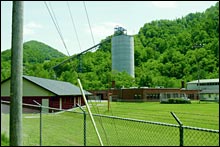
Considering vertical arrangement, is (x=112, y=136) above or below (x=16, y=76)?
below

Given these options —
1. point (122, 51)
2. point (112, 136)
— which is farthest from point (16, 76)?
point (122, 51)

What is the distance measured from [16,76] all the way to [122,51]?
79984 millimetres

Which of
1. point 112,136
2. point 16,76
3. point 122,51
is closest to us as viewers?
point 16,76

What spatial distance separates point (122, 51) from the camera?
273 ft

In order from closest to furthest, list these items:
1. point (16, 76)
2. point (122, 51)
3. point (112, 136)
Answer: point (16, 76) → point (112, 136) → point (122, 51)

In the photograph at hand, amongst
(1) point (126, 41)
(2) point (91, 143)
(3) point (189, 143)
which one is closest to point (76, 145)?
(2) point (91, 143)

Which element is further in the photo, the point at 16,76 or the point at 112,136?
the point at 112,136

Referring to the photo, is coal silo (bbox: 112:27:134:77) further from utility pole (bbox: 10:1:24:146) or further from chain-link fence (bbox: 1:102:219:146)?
utility pole (bbox: 10:1:24:146)

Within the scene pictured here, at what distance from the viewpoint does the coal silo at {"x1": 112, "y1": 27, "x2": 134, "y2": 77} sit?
270ft

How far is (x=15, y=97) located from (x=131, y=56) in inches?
3244

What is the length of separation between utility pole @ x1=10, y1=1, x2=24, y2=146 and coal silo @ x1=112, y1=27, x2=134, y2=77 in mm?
78677

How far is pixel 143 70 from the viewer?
314ft

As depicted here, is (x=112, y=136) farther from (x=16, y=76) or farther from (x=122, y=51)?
(x=122, y=51)

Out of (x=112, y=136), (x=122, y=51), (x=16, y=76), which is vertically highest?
(x=122, y=51)
